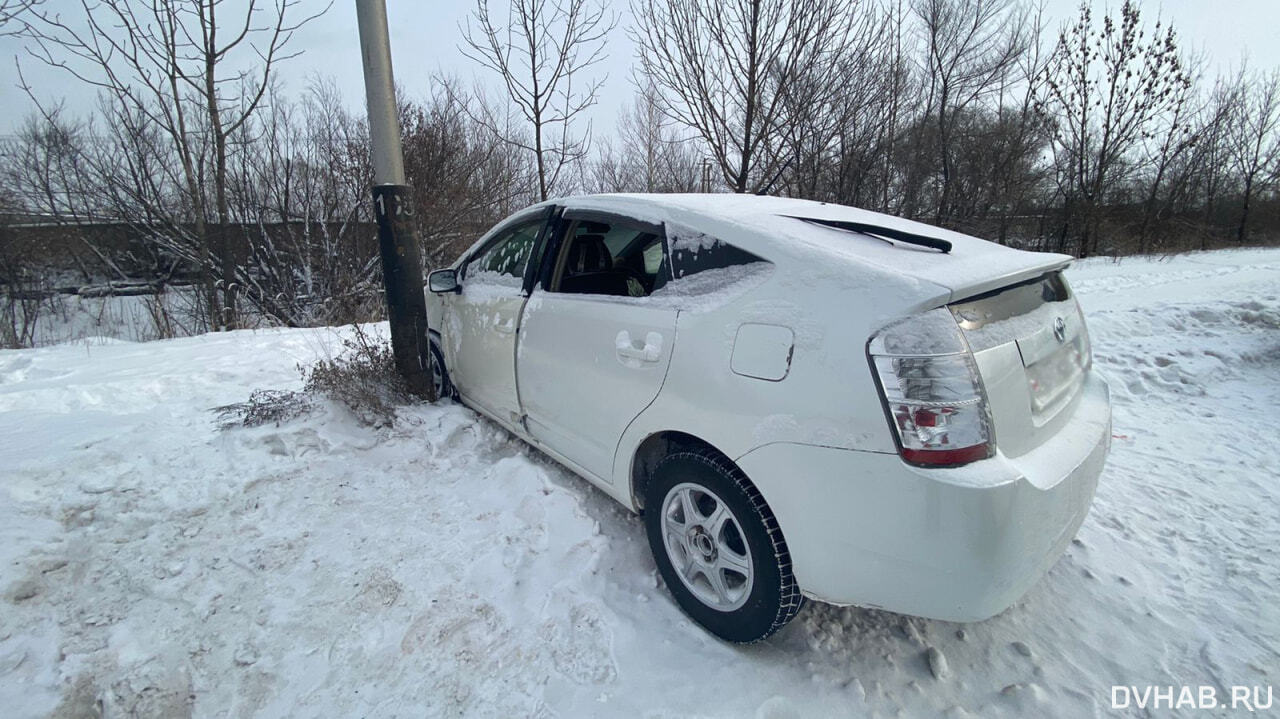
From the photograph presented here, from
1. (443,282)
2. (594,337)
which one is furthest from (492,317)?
(594,337)

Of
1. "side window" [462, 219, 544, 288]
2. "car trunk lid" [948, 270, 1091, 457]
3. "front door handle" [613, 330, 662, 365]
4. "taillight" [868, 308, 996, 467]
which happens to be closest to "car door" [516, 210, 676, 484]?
"front door handle" [613, 330, 662, 365]

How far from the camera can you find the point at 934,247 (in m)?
1.87


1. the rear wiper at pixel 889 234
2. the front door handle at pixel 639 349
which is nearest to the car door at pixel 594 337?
the front door handle at pixel 639 349

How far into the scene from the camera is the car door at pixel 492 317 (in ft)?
10.2

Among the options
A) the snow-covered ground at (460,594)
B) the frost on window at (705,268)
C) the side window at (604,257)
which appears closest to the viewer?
the snow-covered ground at (460,594)

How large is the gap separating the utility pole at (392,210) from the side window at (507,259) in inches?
16.1

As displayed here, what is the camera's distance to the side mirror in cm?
371

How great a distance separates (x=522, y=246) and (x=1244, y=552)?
391cm

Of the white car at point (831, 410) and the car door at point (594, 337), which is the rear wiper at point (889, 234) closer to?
the white car at point (831, 410)

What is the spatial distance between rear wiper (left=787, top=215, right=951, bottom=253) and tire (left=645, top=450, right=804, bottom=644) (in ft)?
3.24

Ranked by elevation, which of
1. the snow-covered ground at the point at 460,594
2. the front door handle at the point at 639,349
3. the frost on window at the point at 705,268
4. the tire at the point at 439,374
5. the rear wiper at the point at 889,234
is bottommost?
the snow-covered ground at the point at 460,594

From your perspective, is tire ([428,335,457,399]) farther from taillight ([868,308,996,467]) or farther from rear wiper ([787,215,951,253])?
taillight ([868,308,996,467])

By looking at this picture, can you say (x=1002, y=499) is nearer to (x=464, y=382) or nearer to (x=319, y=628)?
(x=319, y=628)

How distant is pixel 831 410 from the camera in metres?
1.56
